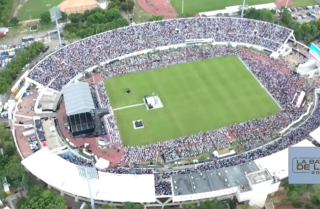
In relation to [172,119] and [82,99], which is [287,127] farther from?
[82,99]

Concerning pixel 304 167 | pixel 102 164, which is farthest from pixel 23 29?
pixel 304 167

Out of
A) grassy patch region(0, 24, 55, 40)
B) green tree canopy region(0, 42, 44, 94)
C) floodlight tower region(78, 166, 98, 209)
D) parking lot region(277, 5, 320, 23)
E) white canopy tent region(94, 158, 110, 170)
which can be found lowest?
white canopy tent region(94, 158, 110, 170)

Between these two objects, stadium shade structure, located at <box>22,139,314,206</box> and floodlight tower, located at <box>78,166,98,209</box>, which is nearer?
floodlight tower, located at <box>78,166,98,209</box>

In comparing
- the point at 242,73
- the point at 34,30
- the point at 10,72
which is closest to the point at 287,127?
the point at 242,73

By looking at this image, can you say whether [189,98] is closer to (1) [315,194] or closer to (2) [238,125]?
(2) [238,125]

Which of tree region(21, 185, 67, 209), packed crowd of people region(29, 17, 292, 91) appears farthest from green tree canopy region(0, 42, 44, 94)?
tree region(21, 185, 67, 209)

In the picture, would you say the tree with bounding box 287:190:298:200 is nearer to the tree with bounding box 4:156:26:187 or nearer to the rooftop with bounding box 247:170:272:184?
the rooftop with bounding box 247:170:272:184

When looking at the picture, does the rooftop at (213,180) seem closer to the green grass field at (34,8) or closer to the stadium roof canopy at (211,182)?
the stadium roof canopy at (211,182)
